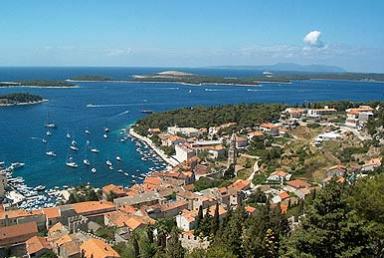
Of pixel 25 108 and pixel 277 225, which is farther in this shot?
pixel 25 108

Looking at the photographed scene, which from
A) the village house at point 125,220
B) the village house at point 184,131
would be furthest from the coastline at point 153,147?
the village house at point 125,220

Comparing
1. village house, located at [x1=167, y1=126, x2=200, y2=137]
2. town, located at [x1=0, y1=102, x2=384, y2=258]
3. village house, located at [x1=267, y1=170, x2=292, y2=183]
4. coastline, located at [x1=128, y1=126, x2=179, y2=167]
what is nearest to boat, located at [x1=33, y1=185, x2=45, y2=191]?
town, located at [x1=0, y1=102, x2=384, y2=258]

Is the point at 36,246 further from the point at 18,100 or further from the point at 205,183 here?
the point at 18,100

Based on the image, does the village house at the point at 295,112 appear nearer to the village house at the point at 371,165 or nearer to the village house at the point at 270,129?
the village house at the point at 270,129

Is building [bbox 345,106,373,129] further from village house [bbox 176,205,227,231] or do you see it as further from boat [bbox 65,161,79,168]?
boat [bbox 65,161,79,168]

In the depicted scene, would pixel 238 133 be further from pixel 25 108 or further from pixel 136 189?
pixel 25 108

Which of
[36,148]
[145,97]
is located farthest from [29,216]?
[145,97]

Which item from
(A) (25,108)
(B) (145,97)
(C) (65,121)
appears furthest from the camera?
(B) (145,97)

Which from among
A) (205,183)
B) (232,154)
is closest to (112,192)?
(205,183)
